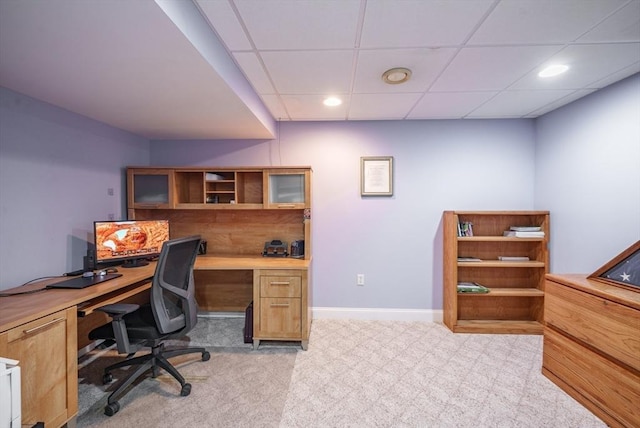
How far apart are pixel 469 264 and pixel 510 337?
82 centimetres

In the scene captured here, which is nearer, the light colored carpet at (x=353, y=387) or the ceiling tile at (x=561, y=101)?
the light colored carpet at (x=353, y=387)

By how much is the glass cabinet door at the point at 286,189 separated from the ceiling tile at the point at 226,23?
1349 mm

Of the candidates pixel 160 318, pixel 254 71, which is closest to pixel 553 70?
pixel 254 71

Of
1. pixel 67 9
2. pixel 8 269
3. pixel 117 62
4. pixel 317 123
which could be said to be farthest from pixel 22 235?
pixel 317 123

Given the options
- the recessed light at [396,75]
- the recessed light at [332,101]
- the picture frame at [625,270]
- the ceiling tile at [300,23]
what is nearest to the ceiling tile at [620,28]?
the recessed light at [396,75]

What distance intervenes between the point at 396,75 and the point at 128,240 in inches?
108

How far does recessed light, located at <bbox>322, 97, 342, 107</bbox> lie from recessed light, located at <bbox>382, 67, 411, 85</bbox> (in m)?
0.51

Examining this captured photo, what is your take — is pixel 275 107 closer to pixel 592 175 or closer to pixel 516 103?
pixel 516 103

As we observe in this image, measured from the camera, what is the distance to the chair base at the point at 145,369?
1.72 m

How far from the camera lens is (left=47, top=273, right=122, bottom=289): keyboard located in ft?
6.02

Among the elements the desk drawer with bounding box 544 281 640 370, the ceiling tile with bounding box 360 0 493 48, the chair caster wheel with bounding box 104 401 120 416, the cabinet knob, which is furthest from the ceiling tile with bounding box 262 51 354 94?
the chair caster wheel with bounding box 104 401 120 416

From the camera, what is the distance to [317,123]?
122 inches

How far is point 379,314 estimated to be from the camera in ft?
10.1

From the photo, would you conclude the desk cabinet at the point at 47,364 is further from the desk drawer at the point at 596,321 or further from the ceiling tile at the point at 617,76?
the ceiling tile at the point at 617,76
